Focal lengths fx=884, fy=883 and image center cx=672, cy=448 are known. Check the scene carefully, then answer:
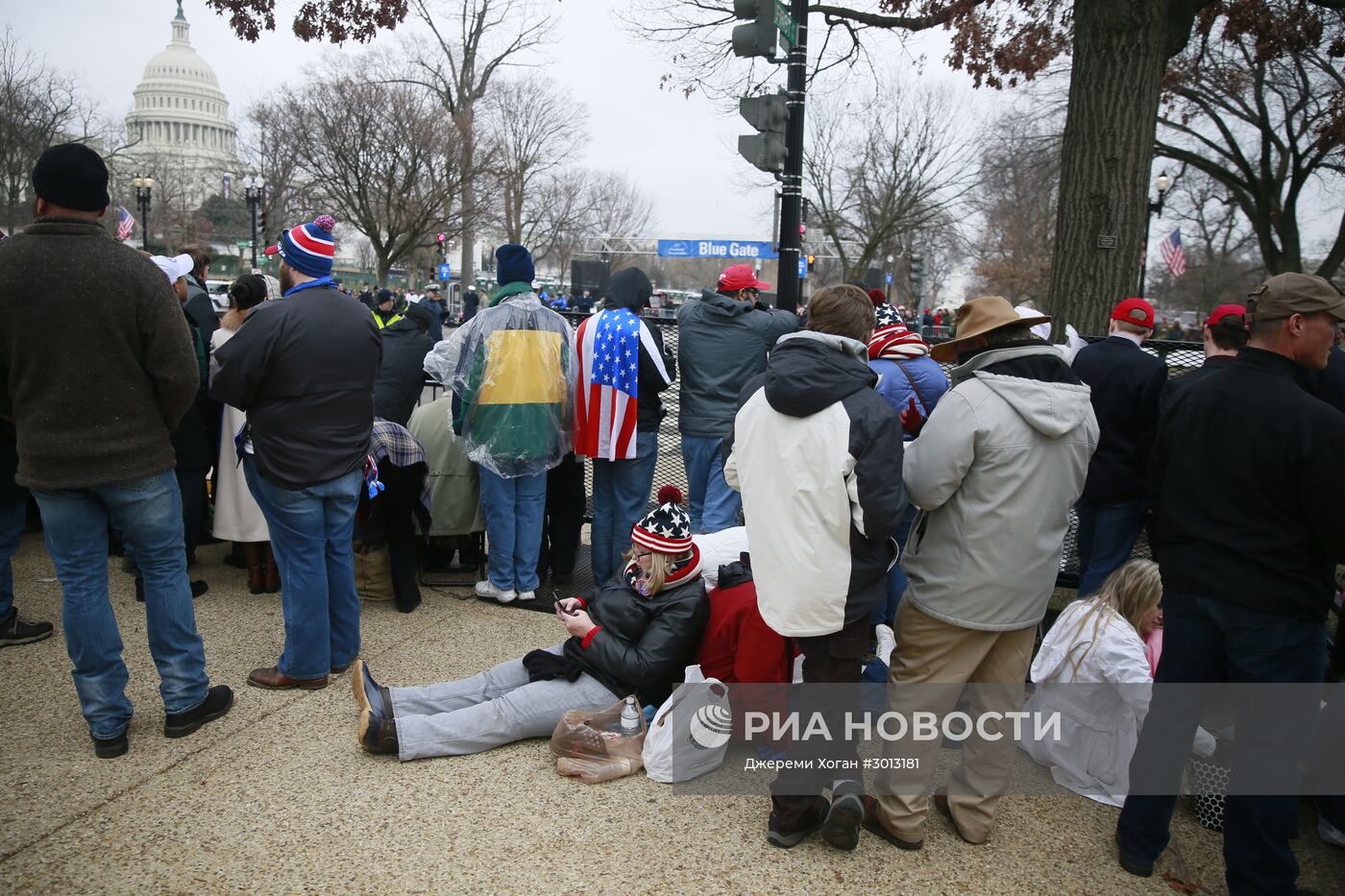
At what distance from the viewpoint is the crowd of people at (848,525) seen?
2797 mm

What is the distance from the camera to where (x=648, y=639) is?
145 inches

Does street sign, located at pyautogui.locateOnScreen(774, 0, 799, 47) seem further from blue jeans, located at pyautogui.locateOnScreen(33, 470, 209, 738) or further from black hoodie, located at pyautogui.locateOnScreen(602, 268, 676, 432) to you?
blue jeans, located at pyautogui.locateOnScreen(33, 470, 209, 738)

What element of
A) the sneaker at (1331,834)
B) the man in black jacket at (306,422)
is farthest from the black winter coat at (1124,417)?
the man in black jacket at (306,422)

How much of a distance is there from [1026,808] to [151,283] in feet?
13.1

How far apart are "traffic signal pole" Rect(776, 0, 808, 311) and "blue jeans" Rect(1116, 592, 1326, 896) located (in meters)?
4.07

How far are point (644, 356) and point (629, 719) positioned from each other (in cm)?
251

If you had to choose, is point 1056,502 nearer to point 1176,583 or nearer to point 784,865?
point 1176,583

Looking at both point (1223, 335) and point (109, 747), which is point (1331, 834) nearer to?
point (1223, 335)

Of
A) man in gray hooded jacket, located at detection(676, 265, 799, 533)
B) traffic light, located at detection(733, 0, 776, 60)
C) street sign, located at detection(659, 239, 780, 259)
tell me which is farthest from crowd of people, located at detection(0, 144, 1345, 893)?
street sign, located at detection(659, 239, 780, 259)

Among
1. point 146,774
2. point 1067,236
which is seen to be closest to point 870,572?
point 146,774

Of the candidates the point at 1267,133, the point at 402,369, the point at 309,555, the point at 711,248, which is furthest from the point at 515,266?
the point at 711,248

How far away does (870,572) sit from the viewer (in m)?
3.04

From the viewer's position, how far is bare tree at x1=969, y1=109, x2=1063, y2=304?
80.1ft

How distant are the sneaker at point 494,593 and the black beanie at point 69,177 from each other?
302cm
